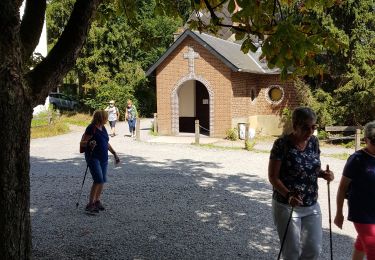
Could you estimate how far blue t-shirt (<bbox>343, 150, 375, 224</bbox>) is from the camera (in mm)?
3830

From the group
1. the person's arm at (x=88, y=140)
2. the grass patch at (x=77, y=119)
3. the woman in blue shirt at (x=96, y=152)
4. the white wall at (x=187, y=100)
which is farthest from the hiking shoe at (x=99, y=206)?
the grass patch at (x=77, y=119)

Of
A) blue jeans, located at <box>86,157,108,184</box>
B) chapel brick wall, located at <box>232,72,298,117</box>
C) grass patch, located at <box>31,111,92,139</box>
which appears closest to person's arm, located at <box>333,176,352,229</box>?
blue jeans, located at <box>86,157,108,184</box>

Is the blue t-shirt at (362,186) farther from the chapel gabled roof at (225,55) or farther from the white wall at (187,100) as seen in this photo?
the white wall at (187,100)

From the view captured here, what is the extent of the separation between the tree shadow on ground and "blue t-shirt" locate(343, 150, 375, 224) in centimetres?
159

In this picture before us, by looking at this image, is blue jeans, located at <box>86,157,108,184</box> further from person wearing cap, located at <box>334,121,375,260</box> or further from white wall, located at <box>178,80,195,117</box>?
white wall, located at <box>178,80,195,117</box>

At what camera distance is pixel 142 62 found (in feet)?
115

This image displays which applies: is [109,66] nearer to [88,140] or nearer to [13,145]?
[88,140]

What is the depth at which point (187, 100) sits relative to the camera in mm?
22500

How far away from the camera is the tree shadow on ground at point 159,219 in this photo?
5.43 m

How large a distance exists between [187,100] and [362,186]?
61.7 ft

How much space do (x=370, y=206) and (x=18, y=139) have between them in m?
2.95

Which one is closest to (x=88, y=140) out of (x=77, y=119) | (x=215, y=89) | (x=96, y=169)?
(x=96, y=169)

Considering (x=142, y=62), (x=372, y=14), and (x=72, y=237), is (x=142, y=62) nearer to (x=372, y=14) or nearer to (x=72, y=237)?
(x=372, y=14)

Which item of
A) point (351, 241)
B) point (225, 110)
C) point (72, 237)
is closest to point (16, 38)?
point (72, 237)
